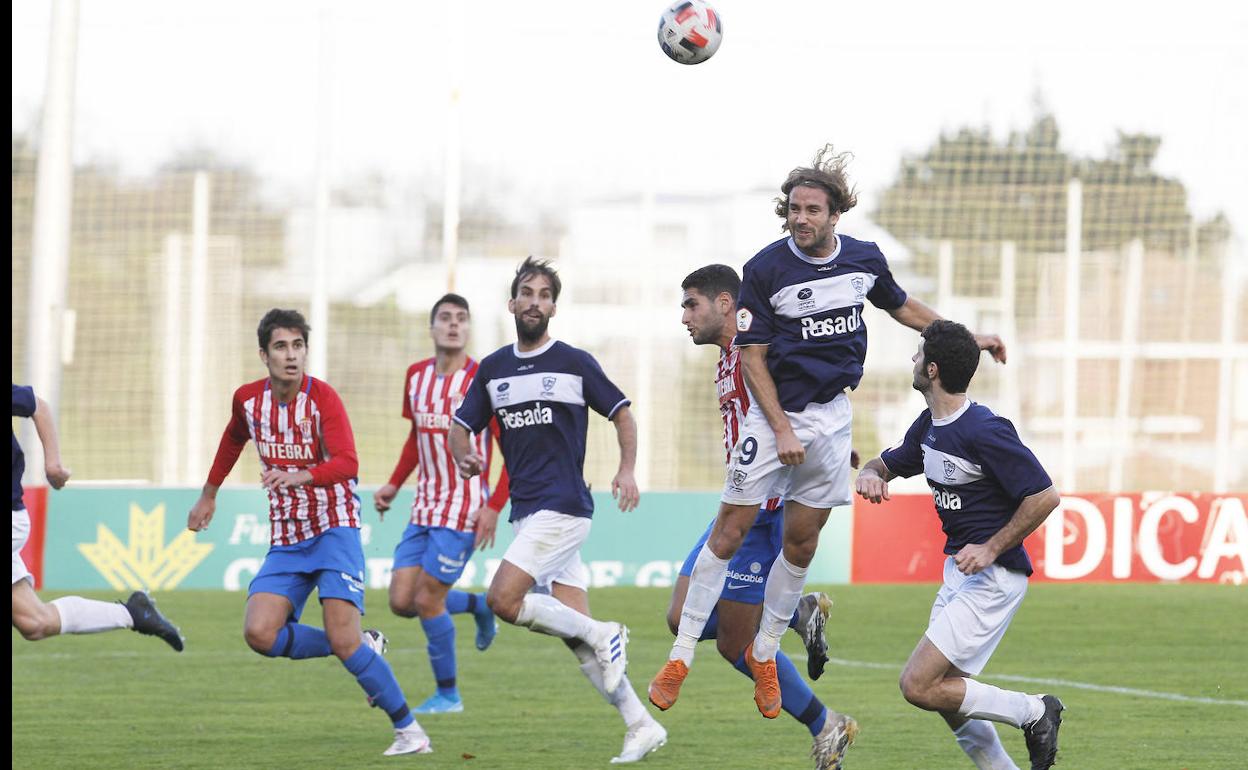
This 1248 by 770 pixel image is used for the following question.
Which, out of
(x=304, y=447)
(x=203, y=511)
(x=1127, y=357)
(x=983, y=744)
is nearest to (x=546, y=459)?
(x=304, y=447)

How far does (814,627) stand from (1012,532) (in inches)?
70.1

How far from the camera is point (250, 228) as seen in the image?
1969cm

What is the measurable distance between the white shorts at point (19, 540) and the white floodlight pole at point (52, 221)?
972 centimetres

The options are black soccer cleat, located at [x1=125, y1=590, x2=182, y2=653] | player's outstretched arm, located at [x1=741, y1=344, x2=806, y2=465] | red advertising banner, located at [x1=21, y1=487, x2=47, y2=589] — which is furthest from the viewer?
red advertising banner, located at [x1=21, y1=487, x2=47, y2=589]

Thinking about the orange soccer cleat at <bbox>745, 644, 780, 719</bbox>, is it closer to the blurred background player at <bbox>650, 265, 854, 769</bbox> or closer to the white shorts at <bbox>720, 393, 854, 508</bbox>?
the blurred background player at <bbox>650, 265, 854, 769</bbox>

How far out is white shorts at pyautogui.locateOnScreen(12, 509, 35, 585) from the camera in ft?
27.2

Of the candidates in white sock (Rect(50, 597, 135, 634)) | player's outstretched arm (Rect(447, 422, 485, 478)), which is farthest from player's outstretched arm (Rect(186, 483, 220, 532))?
player's outstretched arm (Rect(447, 422, 485, 478))

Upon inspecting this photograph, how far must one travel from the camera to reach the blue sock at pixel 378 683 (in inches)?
324

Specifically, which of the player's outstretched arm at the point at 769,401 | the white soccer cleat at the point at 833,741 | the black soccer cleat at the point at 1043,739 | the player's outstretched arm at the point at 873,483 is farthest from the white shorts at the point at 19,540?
the black soccer cleat at the point at 1043,739

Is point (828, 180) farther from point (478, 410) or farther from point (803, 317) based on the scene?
point (478, 410)

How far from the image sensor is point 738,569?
784 centimetres

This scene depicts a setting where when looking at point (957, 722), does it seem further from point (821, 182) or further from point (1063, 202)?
point (1063, 202)

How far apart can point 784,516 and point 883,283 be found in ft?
3.61

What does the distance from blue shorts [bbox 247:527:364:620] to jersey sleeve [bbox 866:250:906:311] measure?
273cm
